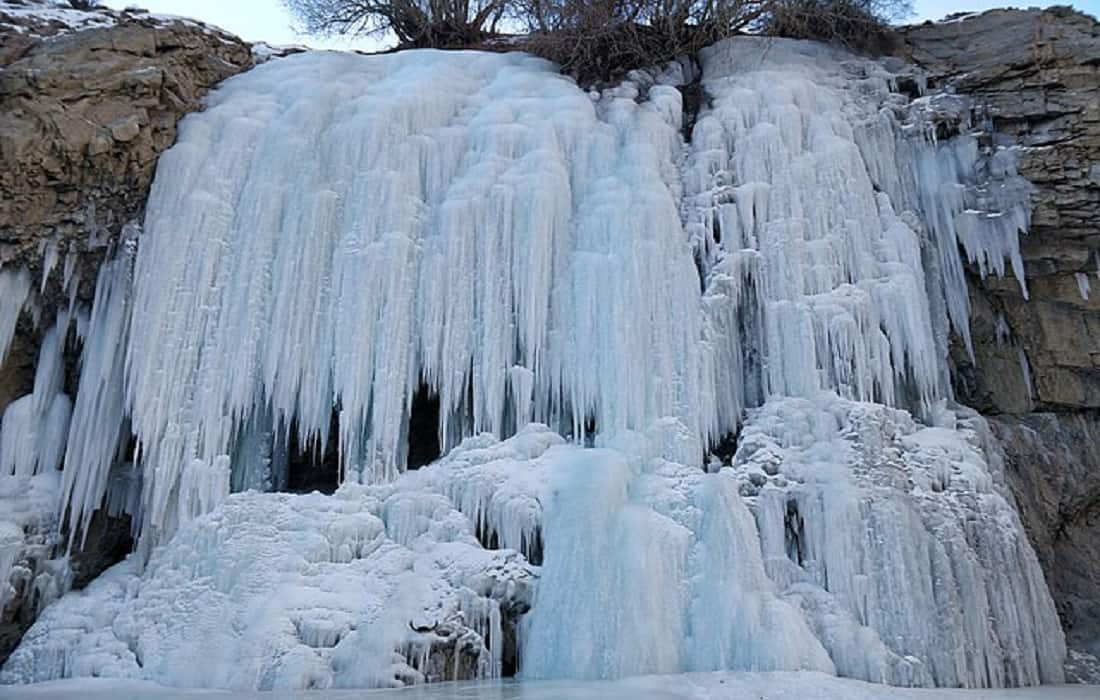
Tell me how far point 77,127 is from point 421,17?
275 inches

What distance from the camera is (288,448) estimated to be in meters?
8.67

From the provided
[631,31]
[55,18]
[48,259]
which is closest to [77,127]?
[48,259]

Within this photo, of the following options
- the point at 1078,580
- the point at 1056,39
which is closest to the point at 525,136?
the point at 1056,39

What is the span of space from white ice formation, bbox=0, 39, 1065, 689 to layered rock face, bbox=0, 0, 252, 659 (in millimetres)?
309

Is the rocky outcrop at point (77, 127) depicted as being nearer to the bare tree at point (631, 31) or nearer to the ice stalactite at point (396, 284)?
the ice stalactite at point (396, 284)

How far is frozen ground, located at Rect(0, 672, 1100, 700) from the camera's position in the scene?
205 inches

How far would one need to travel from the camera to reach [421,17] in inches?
554

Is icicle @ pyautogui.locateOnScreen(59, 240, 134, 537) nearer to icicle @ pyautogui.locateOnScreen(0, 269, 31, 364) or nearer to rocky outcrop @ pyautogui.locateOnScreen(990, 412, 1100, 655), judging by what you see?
icicle @ pyautogui.locateOnScreen(0, 269, 31, 364)

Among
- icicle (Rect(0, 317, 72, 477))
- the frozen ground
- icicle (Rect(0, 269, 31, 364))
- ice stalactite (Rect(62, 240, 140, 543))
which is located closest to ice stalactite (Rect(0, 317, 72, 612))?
icicle (Rect(0, 317, 72, 477))

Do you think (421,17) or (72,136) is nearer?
(72,136)

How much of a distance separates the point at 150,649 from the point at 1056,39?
10.2 m

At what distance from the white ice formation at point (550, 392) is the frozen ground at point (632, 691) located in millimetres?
335

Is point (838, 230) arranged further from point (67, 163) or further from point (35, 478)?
point (35, 478)

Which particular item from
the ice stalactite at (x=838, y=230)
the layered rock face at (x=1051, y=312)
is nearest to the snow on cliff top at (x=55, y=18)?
the ice stalactite at (x=838, y=230)
